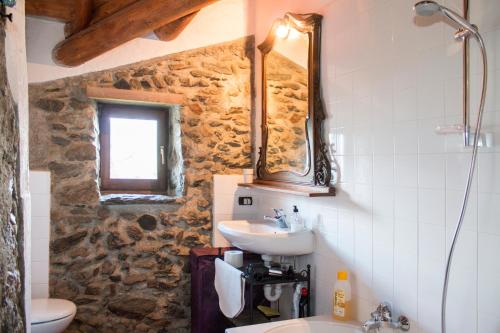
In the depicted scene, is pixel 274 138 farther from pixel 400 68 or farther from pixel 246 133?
pixel 400 68

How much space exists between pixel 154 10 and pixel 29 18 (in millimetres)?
883

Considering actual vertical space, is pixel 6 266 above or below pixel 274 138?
below

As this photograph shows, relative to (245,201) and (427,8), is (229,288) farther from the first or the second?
(427,8)

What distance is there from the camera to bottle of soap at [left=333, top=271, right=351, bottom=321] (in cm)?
193

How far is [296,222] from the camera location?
7.86ft

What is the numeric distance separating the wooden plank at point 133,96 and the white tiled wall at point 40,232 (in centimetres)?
65

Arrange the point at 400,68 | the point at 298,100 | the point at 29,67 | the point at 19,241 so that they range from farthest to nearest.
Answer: the point at 29,67, the point at 298,100, the point at 400,68, the point at 19,241

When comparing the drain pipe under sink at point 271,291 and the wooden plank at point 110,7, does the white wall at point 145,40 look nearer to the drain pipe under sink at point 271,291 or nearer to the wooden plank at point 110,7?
the wooden plank at point 110,7

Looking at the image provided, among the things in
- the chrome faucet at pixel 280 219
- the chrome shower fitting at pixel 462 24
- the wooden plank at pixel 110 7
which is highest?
the wooden plank at pixel 110 7

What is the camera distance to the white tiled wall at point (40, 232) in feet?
8.57

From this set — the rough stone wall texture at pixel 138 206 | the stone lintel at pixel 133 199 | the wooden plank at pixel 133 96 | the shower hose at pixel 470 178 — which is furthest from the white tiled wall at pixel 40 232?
the shower hose at pixel 470 178

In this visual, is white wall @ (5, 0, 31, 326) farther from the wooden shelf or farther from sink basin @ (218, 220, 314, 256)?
the wooden shelf

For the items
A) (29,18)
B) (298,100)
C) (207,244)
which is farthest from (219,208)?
(29,18)

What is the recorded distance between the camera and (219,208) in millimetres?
3080
